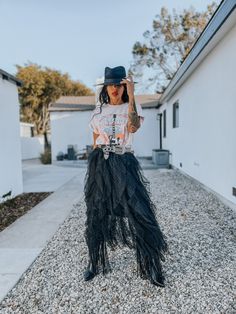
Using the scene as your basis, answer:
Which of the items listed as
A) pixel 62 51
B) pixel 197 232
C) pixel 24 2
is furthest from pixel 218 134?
pixel 62 51

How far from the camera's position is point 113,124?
232cm

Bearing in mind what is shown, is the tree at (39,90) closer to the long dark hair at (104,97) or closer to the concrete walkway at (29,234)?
the concrete walkway at (29,234)

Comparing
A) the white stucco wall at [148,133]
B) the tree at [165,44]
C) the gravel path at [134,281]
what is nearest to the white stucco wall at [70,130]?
the white stucco wall at [148,133]

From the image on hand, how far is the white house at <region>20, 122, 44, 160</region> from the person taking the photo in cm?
1746

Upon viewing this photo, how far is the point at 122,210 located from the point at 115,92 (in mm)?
1062

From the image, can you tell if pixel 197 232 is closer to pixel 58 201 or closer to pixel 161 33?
pixel 58 201

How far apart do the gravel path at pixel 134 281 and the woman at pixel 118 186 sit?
0.56 ft

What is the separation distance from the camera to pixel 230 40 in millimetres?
4234

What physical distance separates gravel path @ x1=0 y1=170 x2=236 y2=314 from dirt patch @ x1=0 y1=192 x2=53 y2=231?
117 centimetres

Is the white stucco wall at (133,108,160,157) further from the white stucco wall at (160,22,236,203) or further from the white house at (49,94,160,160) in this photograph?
the white stucco wall at (160,22,236,203)

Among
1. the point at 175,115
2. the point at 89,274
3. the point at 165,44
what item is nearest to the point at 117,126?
the point at 89,274

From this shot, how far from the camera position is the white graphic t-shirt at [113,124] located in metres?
2.31

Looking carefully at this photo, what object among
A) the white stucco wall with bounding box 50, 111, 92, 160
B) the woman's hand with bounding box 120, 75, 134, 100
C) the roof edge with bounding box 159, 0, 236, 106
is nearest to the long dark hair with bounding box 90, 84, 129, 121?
the woman's hand with bounding box 120, 75, 134, 100

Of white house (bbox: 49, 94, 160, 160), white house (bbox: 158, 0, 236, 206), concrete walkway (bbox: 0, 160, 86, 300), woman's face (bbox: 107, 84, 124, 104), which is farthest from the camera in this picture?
white house (bbox: 49, 94, 160, 160)
